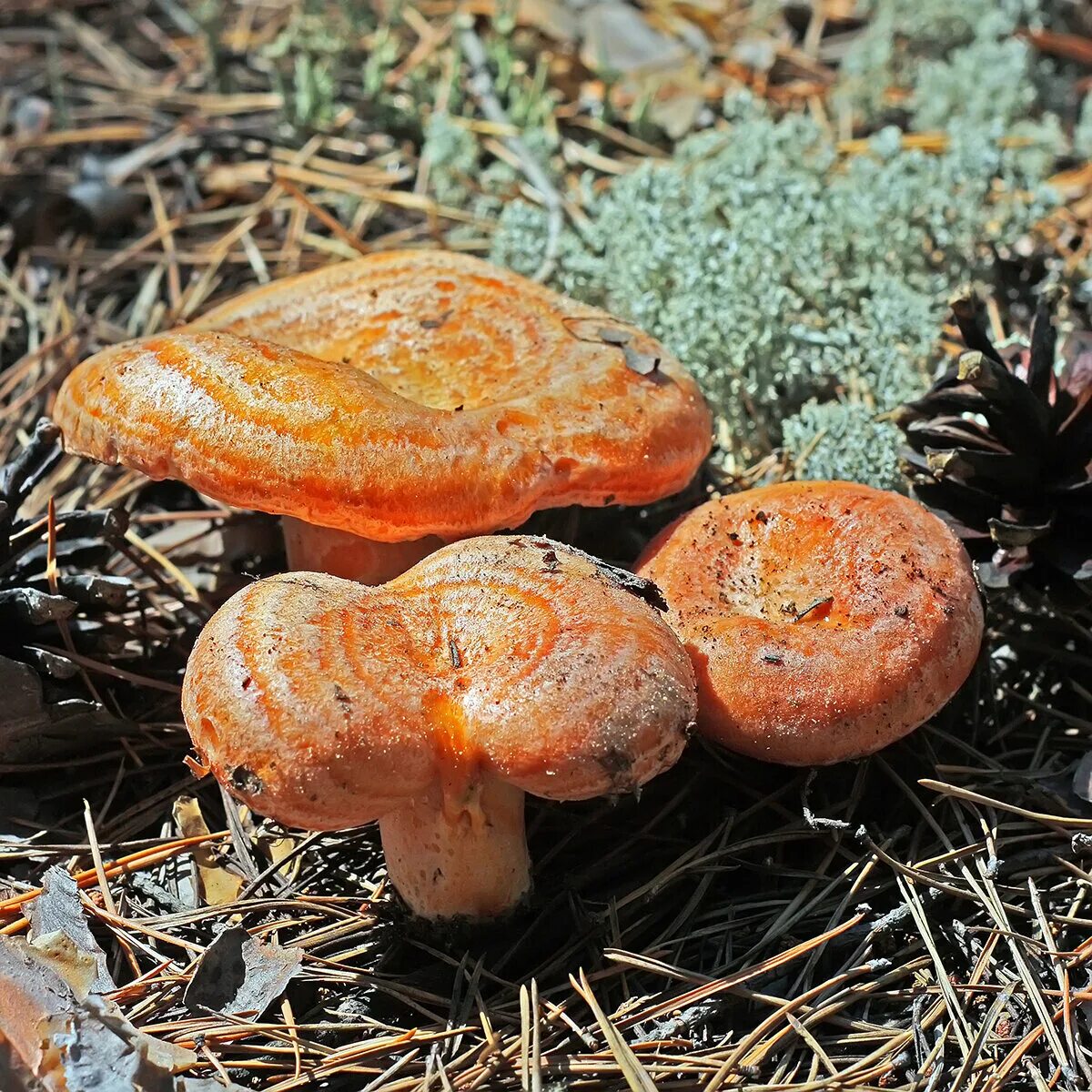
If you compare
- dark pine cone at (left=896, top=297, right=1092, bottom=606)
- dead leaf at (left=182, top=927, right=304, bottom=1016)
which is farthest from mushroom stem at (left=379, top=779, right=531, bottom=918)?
dark pine cone at (left=896, top=297, right=1092, bottom=606)

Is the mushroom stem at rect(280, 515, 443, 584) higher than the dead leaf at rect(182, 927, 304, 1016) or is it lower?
higher

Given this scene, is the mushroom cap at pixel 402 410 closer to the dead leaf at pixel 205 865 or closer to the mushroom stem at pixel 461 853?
the mushroom stem at pixel 461 853

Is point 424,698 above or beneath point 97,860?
above

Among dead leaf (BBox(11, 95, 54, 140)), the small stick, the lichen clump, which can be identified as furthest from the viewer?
dead leaf (BBox(11, 95, 54, 140))

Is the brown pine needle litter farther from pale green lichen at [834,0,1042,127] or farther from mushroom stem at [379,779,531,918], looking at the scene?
pale green lichen at [834,0,1042,127]

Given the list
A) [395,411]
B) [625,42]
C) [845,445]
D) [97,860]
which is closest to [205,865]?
[97,860]

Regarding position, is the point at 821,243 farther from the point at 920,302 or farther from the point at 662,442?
the point at 662,442

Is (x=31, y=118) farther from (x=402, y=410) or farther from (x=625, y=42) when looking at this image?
(x=402, y=410)
